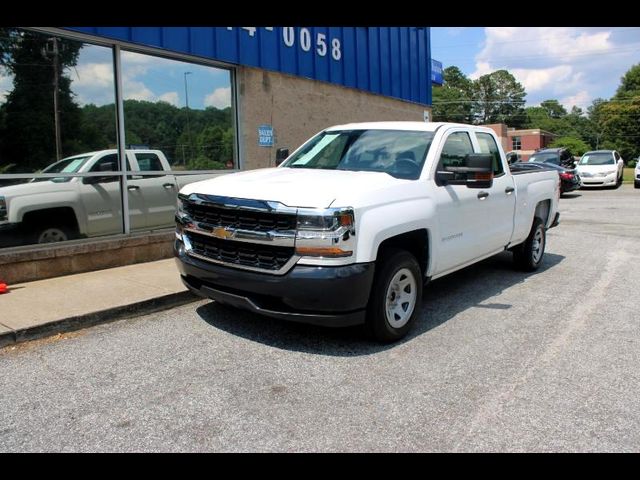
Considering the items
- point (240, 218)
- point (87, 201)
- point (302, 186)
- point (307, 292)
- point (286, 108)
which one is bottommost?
point (307, 292)

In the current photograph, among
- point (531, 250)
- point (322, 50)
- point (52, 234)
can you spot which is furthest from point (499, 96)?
point (52, 234)

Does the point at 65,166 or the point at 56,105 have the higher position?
the point at 56,105

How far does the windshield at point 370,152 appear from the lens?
17.8ft

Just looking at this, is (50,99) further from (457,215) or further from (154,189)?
(457,215)

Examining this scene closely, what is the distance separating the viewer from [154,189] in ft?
27.2

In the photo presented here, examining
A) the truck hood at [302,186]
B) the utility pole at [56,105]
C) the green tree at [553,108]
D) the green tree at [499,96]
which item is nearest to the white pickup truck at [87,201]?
the utility pole at [56,105]

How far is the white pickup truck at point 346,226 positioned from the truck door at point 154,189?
2.95 m

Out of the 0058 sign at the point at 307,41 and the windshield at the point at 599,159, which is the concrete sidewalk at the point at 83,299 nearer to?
the 0058 sign at the point at 307,41

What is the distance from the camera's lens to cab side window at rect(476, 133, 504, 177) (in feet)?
21.9

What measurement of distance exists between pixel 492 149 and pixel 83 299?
5.07 meters

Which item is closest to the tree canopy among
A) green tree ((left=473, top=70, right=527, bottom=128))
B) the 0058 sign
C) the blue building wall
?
green tree ((left=473, top=70, right=527, bottom=128))

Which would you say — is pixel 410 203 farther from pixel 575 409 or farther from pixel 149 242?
pixel 149 242
